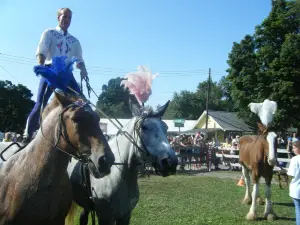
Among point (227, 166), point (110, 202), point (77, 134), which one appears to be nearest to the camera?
point (77, 134)

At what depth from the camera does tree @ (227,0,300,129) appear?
27.5 meters

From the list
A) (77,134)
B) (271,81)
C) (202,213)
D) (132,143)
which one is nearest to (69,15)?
(132,143)

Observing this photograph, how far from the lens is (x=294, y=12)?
2942 cm

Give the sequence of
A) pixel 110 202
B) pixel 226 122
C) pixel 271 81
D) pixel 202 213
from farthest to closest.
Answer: pixel 226 122, pixel 271 81, pixel 202 213, pixel 110 202

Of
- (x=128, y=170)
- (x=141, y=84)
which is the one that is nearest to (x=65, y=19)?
(x=141, y=84)

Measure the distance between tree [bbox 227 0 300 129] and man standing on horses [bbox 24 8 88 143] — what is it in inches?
947

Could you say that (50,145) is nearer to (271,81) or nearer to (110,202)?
(110,202)

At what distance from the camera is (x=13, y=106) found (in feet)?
119

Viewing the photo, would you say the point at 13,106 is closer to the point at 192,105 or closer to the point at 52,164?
the point at 52,164

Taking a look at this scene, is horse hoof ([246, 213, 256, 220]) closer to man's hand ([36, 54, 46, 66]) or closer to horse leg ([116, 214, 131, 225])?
horse leg ([116, 214, 131, 225])

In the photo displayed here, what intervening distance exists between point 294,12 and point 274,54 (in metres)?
3.93

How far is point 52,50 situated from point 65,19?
1.55 ft

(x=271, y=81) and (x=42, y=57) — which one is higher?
(x=271, y=81)

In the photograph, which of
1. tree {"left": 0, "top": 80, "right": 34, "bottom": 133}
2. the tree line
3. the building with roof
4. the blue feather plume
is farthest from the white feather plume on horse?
the building with roof
